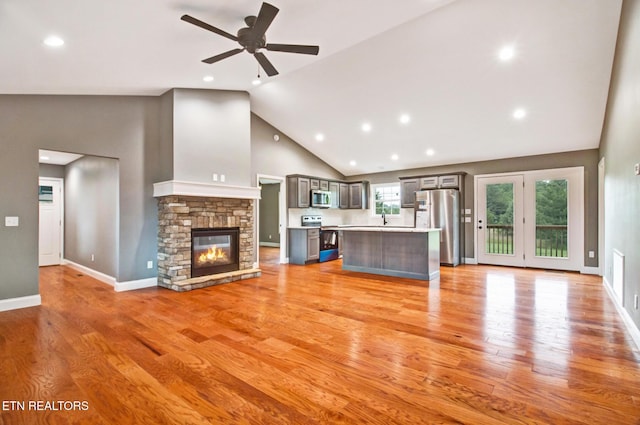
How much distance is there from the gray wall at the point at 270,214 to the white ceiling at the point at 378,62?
191 inches

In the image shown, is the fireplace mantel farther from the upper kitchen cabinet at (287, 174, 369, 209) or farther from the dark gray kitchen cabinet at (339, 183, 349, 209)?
the dark gray kitchen cabinet at (339, 183, 349, 209)

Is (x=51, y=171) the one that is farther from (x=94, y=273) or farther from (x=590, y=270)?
(x=590, y=270)

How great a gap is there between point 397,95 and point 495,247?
13.5 feet

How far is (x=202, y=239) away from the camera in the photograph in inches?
225

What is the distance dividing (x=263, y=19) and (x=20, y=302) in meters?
4.50

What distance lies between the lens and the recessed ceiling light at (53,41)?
3076 mm

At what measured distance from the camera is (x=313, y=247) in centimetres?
784

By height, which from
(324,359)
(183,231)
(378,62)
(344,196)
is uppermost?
(378,62)

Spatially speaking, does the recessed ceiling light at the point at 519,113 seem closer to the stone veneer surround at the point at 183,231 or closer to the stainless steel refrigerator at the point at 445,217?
the stainless steel refrigerator at the point at 445,217

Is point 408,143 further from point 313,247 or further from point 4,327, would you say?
point 4,327

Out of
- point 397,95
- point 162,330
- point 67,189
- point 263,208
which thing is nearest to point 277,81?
point 397,95

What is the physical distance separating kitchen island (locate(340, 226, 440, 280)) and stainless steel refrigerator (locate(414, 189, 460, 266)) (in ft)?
4.32

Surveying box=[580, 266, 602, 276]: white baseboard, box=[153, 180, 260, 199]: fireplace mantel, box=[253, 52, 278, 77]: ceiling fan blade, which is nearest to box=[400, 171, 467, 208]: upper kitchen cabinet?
box=[580, 266, 602, 276]: white baseboard

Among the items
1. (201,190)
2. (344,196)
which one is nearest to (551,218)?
(344,196)
